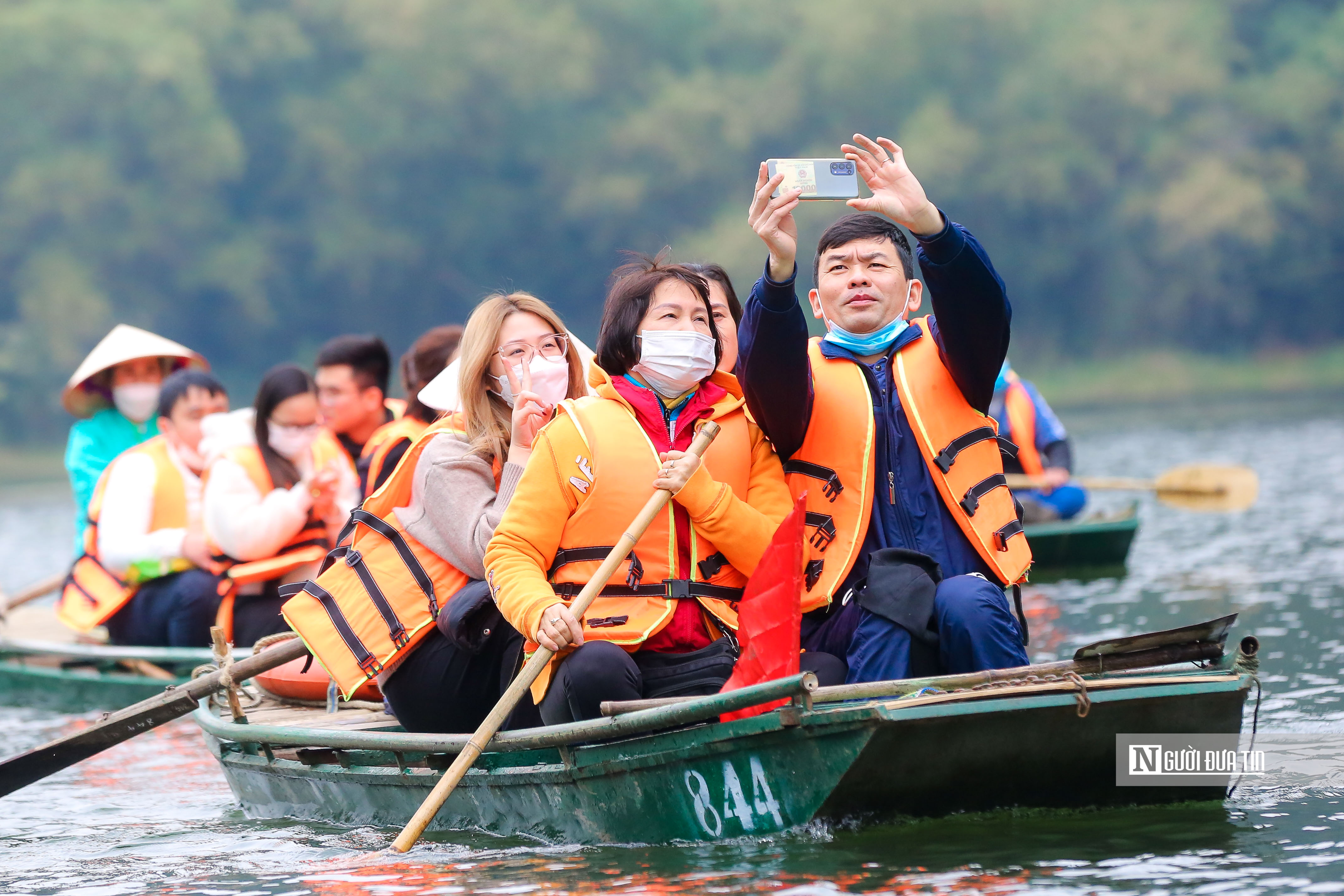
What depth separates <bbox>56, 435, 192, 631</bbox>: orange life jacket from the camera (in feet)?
26.1

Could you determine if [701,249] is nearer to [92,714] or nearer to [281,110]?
[281,110]

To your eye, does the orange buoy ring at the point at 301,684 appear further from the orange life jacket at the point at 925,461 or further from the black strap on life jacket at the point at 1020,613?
the black strap on life jacket at the point at 1020,613

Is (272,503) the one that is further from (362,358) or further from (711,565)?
(711,565)

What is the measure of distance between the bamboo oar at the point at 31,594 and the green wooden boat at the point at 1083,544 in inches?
226

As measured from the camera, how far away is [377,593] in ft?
15.7

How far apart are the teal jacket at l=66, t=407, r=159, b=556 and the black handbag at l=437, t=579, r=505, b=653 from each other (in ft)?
15.1

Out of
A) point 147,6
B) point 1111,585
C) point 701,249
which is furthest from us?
point 147,6

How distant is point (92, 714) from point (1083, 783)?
5.62m

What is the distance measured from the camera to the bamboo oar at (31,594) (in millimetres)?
9438

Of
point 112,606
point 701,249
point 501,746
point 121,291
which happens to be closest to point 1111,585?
point 112,606

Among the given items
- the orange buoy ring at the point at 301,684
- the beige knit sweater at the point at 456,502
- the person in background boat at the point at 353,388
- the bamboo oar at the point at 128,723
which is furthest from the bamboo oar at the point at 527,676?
the person in background boat at the point at 353,388

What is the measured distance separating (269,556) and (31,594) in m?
2.97

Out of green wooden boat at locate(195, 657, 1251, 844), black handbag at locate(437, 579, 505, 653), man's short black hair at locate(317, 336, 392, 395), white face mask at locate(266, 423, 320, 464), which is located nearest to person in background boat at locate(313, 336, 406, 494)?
man's short black hair at locate(317, 336, 392, 395)

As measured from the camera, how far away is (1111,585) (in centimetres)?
981
